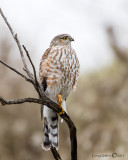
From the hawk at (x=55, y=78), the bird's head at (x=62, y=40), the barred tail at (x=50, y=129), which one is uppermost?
the bird's head at (x=62, y=40)


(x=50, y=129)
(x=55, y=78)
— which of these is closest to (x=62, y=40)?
(x=55, y=78)

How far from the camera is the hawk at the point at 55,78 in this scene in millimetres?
3803

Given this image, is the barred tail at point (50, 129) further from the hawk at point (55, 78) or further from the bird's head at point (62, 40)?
the bird's head at point (62, 40)

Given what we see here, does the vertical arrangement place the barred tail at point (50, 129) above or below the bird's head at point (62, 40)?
below

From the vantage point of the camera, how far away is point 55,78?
380 cm

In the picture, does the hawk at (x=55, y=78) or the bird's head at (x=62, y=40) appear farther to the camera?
the bird's head at (x=62, y=40)

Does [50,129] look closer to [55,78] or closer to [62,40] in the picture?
[55,78]

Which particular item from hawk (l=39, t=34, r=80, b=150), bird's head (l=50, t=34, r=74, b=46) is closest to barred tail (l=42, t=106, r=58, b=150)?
hawk (l=39, t=34, r=80, b=150)

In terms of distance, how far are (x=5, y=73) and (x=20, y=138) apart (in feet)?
4.50

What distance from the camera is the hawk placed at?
3.80 m

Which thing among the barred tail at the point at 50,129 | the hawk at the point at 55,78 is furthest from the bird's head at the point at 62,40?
the barred tail at the point at 50,129

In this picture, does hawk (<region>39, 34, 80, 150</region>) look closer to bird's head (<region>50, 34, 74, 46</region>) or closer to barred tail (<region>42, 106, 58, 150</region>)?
barred tail (<region>42, 106, 58, 150</region>)

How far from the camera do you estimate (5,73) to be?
7027 millimetres

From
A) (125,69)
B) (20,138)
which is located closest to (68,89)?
(20,138)
